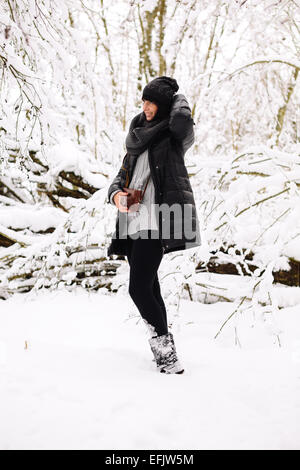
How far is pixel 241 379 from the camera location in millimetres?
1753

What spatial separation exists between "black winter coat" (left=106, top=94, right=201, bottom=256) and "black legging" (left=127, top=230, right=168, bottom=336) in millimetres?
79

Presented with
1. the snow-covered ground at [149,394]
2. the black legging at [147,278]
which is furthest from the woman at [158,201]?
the snow-covered ground at [149,394]

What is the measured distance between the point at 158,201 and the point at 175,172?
6.8 inches

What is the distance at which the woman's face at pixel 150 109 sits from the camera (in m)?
1.80

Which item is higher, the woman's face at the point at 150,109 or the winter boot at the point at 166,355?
the woman's face at the point at 150,109

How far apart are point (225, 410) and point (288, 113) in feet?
18.5

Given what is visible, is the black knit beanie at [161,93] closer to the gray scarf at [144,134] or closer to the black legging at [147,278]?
the gray scarf at [144,134]

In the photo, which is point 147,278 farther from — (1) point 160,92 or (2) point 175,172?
(1) point 160,92

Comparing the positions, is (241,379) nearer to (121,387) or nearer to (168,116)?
(121,387)

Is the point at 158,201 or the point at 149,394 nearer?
the point at 149,394

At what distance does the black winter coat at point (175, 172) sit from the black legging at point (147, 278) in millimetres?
79

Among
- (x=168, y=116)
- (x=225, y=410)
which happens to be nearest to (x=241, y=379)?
(x=225, y=410)

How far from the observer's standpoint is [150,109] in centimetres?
181

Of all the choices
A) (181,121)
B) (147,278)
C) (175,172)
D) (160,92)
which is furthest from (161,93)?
(147,278)
